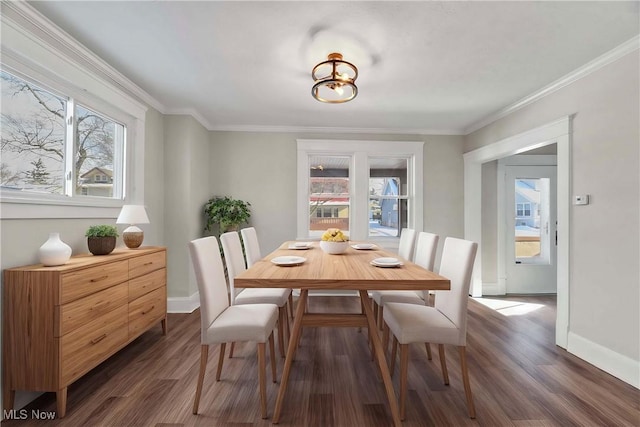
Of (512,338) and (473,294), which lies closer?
(512,338)

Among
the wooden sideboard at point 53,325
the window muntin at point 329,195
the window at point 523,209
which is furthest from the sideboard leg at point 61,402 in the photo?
the window at point 523,209

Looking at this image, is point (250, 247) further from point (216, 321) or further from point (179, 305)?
point (179, 305)

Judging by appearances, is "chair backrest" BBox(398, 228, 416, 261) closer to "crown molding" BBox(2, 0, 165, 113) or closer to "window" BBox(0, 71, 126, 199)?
"window" BBox(0, 71, 126, 199)

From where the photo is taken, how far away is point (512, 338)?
2840 millimetres

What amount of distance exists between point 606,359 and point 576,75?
95.1 inches

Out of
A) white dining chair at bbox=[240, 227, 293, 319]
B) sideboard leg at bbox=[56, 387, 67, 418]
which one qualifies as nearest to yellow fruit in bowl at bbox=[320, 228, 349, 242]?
white dining chair at bbox=[240, 227, 293, 319]

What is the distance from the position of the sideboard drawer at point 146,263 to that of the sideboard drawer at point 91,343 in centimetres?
30

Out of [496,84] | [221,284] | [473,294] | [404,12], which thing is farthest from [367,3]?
[473,294]

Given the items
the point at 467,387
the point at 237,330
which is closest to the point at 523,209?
the point at 467,387

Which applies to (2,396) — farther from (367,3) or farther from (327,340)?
(367,3)

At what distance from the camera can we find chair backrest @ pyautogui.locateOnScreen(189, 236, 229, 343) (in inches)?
68.7

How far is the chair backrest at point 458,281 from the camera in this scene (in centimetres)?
175

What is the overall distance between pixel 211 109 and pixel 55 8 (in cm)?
183

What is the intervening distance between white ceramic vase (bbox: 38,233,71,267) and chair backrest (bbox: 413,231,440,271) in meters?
2.68
